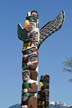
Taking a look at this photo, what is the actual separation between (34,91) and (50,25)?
19.6 ft

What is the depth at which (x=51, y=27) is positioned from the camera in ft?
126

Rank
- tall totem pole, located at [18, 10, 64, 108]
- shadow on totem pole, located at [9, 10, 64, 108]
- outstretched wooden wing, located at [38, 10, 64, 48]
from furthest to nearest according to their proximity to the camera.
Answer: outstretched wooden wing, located at [38, 10, 64, 48]
shadow on totem pole, located at [9, 10, 64, 108]
tall totem pole, located at [18, 10, 64, 108]

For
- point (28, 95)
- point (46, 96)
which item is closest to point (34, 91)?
point (28, 95)

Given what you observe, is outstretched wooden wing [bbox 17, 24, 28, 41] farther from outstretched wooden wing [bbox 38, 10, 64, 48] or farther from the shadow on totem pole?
outstretched wooden wing [bbox 38, 10, 64, 48]

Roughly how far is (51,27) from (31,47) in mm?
2540

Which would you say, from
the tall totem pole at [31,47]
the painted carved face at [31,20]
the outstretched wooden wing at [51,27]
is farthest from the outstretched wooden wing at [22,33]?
the outstretched wooden wing at [51,27]

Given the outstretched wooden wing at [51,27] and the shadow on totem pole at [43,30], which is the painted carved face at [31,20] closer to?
the shadow on totem pole at [43,30]

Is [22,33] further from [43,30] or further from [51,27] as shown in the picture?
[51,27]

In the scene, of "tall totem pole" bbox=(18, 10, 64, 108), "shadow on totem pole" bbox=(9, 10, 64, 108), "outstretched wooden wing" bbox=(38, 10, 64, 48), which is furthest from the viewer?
"outstretched wooden wing" bbox=(38, 10, 64, 48)

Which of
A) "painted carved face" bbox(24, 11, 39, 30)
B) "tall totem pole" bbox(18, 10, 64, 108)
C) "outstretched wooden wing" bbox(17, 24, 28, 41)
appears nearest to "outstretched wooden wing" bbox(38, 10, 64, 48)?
"tall totem pole" bbox(18, 10, 64, 108)

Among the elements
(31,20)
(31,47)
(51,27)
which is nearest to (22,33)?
(31,20)

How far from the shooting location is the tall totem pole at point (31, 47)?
3644 cm

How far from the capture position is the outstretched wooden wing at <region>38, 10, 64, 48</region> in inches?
1504

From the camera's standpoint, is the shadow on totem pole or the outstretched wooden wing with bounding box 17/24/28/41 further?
the outstretched wooden wing with bounding box 17/24/28/41
